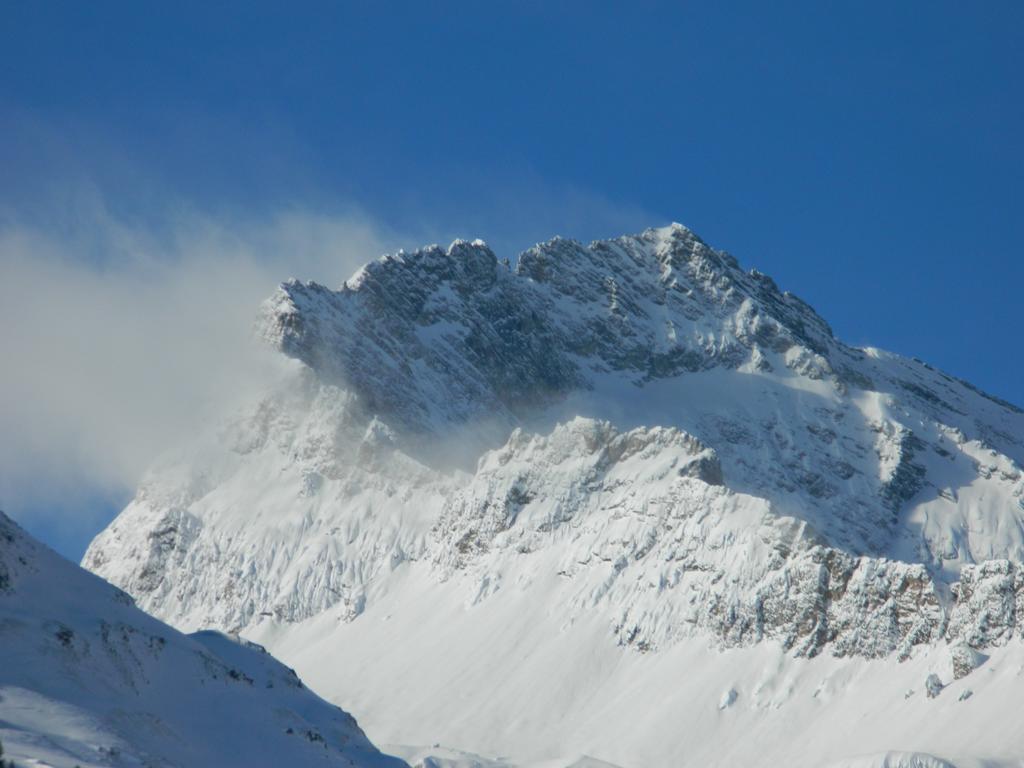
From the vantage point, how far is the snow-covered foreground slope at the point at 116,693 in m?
61.8

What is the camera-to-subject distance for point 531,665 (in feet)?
577

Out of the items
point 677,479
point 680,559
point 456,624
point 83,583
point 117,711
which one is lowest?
point 117,711

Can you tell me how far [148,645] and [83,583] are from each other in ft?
20.8

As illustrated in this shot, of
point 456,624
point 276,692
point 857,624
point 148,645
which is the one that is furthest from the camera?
point 456,624

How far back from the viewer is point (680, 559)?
180625 mm

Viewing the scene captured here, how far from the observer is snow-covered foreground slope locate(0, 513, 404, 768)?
2435 inches

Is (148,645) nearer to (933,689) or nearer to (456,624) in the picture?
(933,689)

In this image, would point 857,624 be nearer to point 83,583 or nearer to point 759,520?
point 759,520

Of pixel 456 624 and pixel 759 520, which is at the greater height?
pixel 759 520

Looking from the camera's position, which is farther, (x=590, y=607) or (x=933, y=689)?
(x=590, y=607)

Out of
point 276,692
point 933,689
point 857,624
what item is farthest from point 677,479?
point 276,692

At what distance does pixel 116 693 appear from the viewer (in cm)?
6988

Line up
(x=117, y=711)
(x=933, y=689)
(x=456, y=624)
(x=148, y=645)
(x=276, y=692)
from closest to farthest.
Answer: (x=117, y=711) → (x=148, y=645) → (x=276, y=692) → (x=933, y=689) → (x=456, y=624)

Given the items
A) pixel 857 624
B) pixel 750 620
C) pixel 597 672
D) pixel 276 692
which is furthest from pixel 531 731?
pixel 276 692
